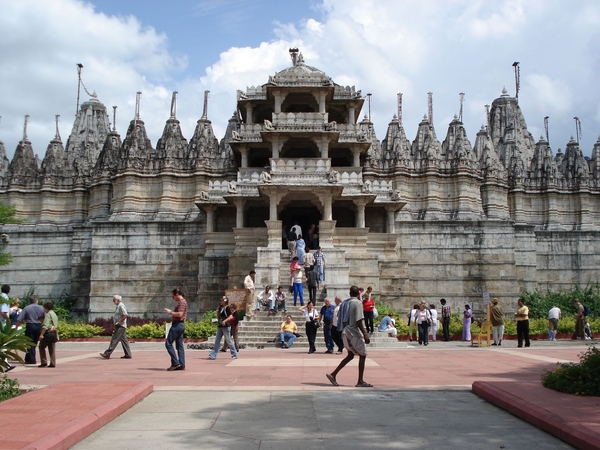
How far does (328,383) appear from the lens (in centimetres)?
1155

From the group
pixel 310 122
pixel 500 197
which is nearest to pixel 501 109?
pixel 500 197

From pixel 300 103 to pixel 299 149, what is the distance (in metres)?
2.93

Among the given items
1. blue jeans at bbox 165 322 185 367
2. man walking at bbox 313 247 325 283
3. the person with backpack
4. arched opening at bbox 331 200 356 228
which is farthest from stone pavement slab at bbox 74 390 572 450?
arched opening at bbox 331 200 356 228

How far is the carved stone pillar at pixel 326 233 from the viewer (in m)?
28.9

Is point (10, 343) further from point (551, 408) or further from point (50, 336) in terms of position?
point (551, 408)

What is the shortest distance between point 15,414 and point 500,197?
36188mm

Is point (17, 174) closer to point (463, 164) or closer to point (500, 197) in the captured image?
point (463, 164)

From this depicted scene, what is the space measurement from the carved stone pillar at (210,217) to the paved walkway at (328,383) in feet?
44.4

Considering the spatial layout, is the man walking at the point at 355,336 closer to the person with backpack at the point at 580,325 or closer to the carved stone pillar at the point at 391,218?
the person with backpack at the point at 580,325

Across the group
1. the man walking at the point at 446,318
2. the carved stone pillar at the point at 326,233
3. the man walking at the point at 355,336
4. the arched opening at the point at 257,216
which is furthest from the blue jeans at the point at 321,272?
the man walking at the point at 355,336

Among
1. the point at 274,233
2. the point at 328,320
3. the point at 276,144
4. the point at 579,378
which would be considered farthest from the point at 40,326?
the point at 276,144

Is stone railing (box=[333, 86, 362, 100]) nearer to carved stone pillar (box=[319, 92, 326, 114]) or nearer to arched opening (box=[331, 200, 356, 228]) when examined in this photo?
carved stone pillar (box=[319, 92, 326, 114])

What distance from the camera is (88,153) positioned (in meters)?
48.0

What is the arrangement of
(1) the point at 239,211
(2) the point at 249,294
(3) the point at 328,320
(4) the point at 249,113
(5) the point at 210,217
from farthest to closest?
(4) the point at 249,113 < (5) the point at 210,217 < (1) the point at 239,211 < (2) the point at 249,294 < (3) the point at 328,320
